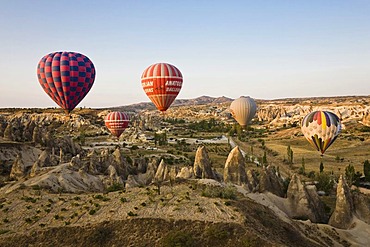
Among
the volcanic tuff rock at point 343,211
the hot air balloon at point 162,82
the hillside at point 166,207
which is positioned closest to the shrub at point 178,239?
the hillside at point 166,207

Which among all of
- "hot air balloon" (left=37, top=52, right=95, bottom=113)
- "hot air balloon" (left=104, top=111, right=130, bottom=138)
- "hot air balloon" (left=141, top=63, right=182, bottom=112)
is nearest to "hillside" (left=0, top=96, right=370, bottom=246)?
"hot air balloon" (left=37, top=52, right=95, bottom=113)

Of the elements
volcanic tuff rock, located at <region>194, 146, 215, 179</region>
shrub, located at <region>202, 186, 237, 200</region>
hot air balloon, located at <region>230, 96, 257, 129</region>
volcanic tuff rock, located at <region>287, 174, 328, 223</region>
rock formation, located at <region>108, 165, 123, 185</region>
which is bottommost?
volcanic tuff rock, located at <region>287, 174, 328, 223</region>

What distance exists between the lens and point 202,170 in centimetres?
2947

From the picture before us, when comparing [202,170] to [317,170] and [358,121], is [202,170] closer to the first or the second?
[317,170]

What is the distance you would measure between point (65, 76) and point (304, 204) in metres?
26.3

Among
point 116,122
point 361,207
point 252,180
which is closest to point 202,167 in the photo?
point 252,180

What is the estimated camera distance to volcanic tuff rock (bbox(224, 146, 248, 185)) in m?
28.3

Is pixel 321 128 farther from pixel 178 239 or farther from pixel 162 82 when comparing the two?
pixel 178 239

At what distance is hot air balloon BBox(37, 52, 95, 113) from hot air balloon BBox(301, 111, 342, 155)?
24.9 m

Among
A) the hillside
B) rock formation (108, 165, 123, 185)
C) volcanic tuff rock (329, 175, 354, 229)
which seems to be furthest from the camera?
rock formation (108, 165, 123, 185)

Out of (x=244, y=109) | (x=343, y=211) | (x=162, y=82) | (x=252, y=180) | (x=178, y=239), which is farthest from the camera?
(x=244, y=109)

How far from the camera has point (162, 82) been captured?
38.8 m

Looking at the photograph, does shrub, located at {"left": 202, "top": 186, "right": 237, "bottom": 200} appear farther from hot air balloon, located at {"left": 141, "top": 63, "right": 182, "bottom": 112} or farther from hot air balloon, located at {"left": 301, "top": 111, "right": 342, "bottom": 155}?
hot air balloon, located at {"left": 301, "top": 111, "right": 342, "bottom": 155}

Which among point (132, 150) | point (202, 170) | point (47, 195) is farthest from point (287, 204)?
point (132, 150)
